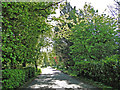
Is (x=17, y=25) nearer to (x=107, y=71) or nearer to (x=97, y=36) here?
(x=107, y=71)

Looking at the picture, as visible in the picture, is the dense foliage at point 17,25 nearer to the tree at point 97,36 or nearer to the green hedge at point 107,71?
the green hedge at point 107,71

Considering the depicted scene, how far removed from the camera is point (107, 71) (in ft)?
33.1

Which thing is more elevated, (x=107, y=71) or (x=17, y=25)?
(x=17, y=25)

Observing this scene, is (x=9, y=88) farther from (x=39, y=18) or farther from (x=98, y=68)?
(x=98, y=68)

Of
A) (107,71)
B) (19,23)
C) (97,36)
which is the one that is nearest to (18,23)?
(19,23)

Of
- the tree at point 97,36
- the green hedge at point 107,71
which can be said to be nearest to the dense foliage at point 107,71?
the green hedge at point 107,71

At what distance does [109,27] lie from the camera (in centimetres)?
1379

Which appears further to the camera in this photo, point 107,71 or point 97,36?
point 97,36

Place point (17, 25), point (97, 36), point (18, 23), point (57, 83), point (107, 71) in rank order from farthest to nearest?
point (97, 36), point (57, 83), point (107, 71), point (17, 25), point (18, 23)

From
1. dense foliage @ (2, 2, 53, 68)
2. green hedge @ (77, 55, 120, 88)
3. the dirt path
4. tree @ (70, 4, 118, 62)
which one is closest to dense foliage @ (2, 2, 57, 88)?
dense foliage @ (2, 2, 53, 68)

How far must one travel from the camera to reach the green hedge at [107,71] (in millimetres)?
8964

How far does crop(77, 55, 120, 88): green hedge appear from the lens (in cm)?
896

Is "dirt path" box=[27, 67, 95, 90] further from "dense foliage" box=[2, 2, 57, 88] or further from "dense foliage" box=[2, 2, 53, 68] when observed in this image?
"dense foliage" box=[2, 2, 53, 68]

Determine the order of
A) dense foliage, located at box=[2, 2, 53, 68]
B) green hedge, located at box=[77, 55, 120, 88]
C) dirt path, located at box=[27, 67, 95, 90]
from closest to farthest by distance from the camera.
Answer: dense foliage, located at box=[2, 2, 53, 68], green hedge, located at box=[77, 55, 120, 88], dirt path, located at box=[27, 67, 95, 90]
